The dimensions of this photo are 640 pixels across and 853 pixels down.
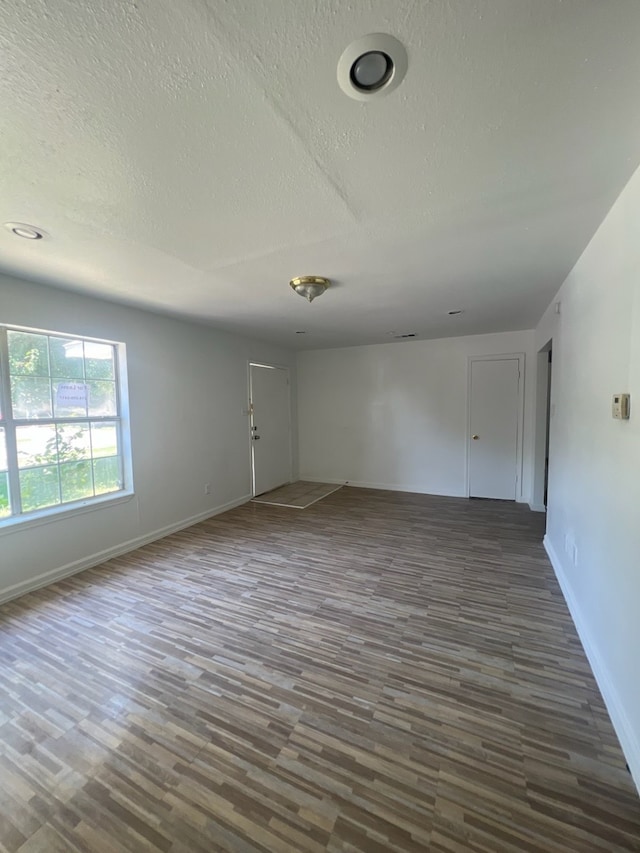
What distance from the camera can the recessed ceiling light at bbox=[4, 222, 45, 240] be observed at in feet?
5.91

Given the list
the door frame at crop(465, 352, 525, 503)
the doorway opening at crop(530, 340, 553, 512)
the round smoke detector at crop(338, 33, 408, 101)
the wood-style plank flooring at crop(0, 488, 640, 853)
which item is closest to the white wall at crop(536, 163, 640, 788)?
the wood-style plank flooring at crop(0, 488, 640, 853)

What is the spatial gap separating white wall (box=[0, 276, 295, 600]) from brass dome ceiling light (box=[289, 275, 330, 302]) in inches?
74.7

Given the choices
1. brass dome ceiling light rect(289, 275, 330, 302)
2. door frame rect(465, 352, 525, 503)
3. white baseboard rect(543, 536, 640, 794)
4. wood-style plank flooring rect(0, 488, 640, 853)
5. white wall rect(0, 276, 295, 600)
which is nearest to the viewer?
wood-style plank flooring rect(0, 488, 640, 853)

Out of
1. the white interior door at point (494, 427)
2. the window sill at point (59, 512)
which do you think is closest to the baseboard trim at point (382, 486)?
the white interior door at point (494, 427)

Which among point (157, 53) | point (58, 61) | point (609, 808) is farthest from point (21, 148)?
point (609, 808)

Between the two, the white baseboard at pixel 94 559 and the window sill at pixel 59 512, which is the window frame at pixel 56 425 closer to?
the window sill at pixel 59 512

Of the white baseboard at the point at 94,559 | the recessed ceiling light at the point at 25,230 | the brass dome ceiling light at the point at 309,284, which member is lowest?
the white baseboard at the point at 94,559

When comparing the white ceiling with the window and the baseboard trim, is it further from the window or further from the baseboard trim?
the baseboard trim

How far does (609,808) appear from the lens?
122cm

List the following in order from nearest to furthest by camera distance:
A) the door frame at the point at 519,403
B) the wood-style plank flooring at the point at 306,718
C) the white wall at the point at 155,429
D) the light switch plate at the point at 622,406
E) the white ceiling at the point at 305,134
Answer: the white ceiling at the point at 305,134, the wood-style plank flooring at the point at 306,718, the light switch plate at the point at 622,406, the white wall at the point at 155,429, the door frame at the point at 519,403

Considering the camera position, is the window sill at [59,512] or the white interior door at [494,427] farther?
the white interior door at [494,427]

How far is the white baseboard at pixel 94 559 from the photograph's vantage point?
104 inches

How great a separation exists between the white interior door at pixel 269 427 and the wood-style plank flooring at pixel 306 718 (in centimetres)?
258

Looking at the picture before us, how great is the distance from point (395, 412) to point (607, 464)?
13.0 feet
